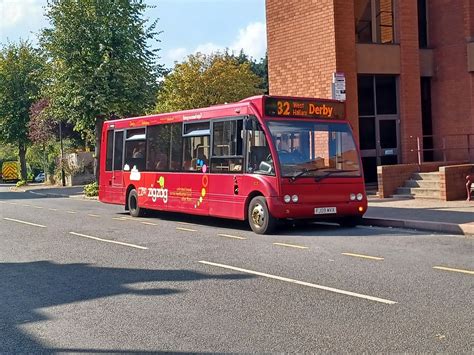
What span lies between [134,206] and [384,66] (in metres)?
9.55

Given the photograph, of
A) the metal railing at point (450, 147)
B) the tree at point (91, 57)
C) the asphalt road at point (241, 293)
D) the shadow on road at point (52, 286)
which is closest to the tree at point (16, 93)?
the tree at point (91, 57)

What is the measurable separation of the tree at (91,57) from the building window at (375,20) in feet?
40.8

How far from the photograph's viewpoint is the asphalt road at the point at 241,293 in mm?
5414

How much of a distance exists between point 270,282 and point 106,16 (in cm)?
2400

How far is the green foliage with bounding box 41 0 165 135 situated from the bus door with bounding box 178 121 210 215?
573 inches

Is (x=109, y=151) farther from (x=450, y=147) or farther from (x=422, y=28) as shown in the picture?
(x=422, y=28)

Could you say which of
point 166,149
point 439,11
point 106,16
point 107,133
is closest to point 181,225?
point 166,149

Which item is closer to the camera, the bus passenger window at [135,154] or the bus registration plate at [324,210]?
the bus registration plate at [324,210]

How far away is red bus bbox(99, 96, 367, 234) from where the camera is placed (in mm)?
12445

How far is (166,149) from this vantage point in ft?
53.0

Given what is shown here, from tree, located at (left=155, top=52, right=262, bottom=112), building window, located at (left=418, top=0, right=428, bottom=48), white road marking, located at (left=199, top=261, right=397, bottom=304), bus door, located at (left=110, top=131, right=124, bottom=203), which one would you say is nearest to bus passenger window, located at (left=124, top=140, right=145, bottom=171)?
bus door, located at (left=110, top=131, right=124, bottom=203)

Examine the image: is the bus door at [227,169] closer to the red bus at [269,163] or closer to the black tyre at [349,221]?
the red bus at [269,163]

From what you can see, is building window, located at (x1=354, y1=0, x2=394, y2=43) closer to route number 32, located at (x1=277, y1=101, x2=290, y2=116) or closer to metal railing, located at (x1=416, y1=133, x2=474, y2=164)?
metal railing, located at (x1=416, y1=133, x2=474, y2=164)

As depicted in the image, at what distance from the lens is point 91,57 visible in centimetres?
2884
